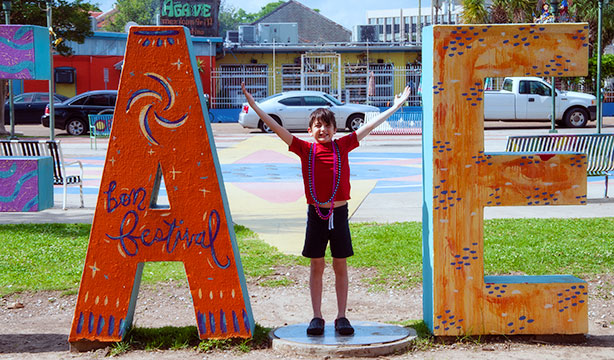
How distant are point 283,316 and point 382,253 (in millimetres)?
1968

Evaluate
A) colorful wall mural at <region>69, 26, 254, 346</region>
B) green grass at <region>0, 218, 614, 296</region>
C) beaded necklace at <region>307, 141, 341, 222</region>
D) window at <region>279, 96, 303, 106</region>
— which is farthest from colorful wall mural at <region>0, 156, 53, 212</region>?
window at <region>279, 96, 303, 106</region>

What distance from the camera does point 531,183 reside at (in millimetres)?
5145

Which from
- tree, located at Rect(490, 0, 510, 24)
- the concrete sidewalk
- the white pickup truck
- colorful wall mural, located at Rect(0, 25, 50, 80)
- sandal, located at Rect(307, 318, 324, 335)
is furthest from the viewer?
tree, located at Rect(490, 0, 510, 24)

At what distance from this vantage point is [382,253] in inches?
307

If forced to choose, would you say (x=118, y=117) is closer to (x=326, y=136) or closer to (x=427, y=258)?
(x=326, y=136)

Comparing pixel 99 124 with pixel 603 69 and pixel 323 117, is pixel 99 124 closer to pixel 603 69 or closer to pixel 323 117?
pixel 323 117

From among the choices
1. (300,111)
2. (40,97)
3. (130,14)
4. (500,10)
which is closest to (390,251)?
(300,111)

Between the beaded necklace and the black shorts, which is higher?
the beaded necklace

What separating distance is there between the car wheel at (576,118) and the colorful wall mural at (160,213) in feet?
85.4

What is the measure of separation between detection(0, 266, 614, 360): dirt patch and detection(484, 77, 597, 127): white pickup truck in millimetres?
22953

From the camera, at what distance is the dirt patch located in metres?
5.05

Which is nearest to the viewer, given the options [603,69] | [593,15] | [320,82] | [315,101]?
[315,101]

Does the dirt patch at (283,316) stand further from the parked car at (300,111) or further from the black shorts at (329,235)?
the parked car at (300,111)

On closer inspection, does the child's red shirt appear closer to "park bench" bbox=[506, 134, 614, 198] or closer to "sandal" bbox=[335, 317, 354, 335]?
"sandal" bbox=[335, 317, 354, 335]
